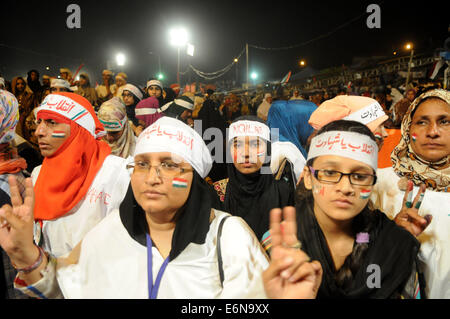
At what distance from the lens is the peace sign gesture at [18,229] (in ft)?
4.02

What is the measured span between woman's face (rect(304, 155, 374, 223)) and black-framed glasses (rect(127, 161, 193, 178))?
2.40 feet

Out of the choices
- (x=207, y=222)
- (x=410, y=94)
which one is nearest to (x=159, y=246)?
(x=207, y=222)

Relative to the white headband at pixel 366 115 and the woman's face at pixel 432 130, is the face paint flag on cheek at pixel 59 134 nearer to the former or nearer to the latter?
the white headband at pixel 366 115

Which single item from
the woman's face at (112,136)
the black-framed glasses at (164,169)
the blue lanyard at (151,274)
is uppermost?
the woman's face at (112,136)

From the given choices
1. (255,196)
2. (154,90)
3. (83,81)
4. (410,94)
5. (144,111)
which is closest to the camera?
(255,196)

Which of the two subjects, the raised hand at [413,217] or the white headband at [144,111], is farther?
the white headband at [144,111]

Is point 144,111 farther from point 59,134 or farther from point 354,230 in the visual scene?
A: point 354,230

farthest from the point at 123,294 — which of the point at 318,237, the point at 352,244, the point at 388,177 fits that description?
the point at 388,177

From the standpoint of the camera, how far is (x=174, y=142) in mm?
1422

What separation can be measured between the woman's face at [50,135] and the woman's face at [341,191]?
1.88 metres

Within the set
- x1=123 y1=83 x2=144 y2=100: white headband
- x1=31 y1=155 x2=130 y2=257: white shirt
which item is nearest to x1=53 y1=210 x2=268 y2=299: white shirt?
x1=31 y1=155 x2=130 y2=257: white shirt

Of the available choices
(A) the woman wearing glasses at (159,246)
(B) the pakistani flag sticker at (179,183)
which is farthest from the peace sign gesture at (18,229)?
(B) the pakistani flag sticker at (179,183)

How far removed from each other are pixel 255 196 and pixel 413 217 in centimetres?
119

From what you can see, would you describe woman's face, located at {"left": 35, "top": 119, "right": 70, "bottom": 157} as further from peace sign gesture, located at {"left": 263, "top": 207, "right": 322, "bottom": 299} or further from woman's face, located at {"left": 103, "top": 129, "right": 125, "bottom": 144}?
peace sign gesture, located at {"left": 263, "top": 207, "right": 322, "bottom": 299}
